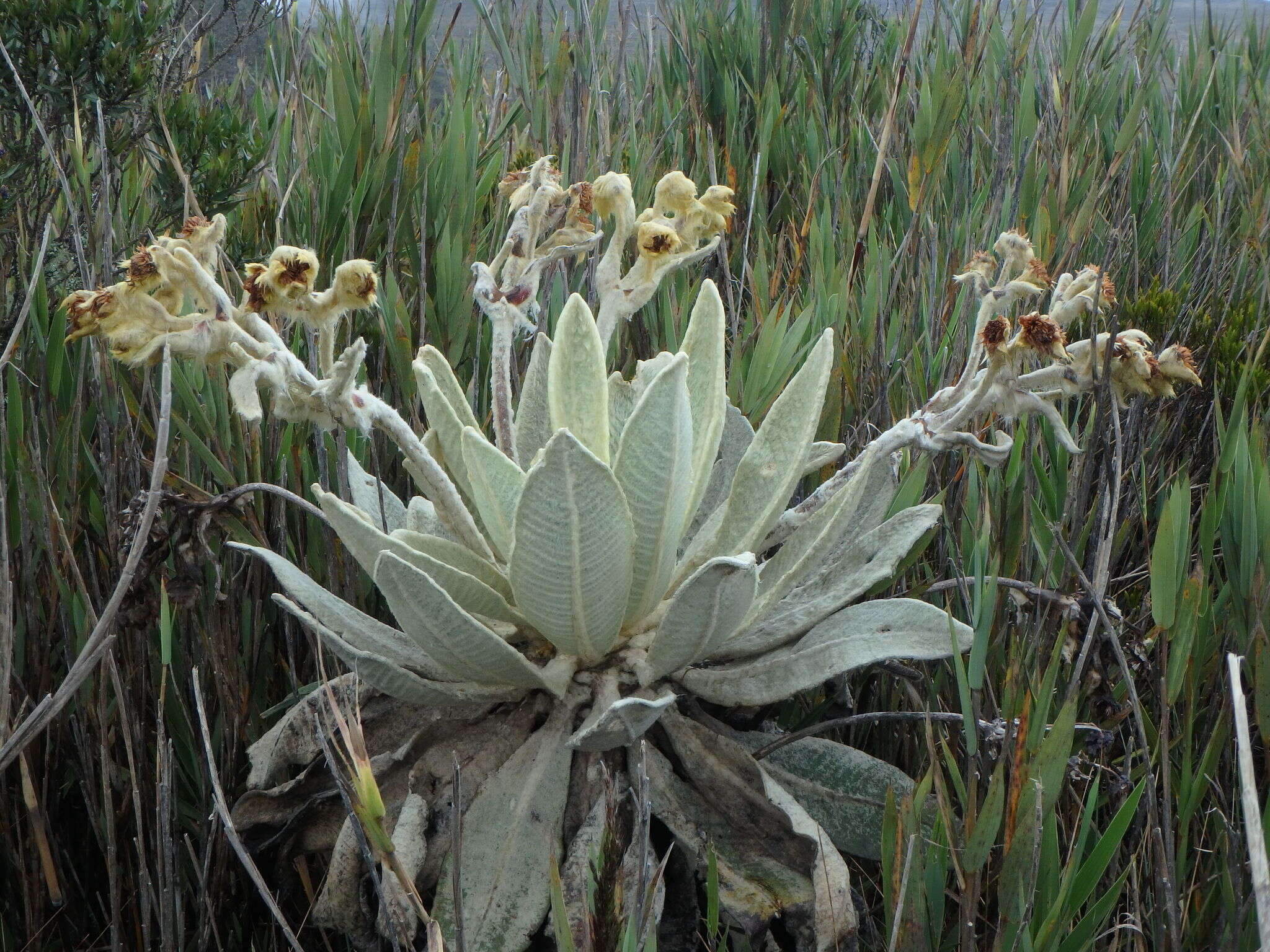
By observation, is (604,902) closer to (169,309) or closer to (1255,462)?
(169,309)

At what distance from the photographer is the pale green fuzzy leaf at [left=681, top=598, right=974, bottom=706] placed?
3.42 feet

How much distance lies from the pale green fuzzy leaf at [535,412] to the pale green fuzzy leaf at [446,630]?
285 millimetres

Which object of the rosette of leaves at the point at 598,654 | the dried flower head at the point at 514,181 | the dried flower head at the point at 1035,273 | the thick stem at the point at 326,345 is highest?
the dried flower head at the point at 514,181

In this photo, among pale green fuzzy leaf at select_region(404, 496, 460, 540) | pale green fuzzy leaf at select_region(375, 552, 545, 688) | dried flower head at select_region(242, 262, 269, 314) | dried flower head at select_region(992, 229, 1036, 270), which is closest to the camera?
pale green fuzzy leaf at select_region(375, 552, 545, 688)

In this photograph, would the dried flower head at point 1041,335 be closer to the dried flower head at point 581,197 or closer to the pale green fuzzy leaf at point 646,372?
the pale green fuzzy leaf at point 646,372

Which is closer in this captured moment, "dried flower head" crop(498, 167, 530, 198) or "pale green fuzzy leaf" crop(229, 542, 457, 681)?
"pale green fuzzy leaf" crop(229, 542, 457, 681)

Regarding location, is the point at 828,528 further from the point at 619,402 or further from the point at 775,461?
the point at 619,402

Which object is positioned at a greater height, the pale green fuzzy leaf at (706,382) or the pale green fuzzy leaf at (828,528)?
the pale green fuzzy leaf at (706,382)

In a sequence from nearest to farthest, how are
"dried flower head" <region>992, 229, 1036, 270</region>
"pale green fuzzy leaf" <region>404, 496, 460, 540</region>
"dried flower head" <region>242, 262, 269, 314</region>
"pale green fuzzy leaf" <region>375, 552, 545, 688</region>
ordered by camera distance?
"pale green fuzzy leaf" <region>375, 552, 545, 688</region>, "dried flower head" <region>242, 262, 269, 314</region>, "dried flower head" <region>992, 229, 1036, 270</region>, "pale green fuzzy leaf" <region>404, 496, 460, 540</region>

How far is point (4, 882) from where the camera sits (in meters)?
1.27

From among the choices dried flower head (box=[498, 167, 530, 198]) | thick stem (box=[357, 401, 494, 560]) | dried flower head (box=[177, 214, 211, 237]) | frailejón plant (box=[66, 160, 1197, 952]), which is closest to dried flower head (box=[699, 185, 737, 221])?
frailejón plant (box=[66, 160, 1197, 952])

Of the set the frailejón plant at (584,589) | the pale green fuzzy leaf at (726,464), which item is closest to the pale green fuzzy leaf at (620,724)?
the frailejón plant at (584,589)

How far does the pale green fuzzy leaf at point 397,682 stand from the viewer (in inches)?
39.2

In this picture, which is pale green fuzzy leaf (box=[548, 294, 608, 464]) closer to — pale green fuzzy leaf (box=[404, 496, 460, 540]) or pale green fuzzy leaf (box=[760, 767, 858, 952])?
pale green fuzzy leaf (box=[404, 496, 460, 540])
